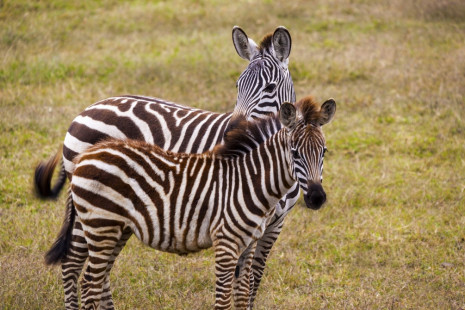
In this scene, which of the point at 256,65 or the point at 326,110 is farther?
the point at 256,65

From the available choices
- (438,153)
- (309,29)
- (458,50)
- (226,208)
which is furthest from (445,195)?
(309,29)

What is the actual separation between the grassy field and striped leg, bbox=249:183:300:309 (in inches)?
10.1

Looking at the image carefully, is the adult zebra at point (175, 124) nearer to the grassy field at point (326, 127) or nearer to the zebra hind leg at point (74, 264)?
the zebra hind leg at point (74, 264)

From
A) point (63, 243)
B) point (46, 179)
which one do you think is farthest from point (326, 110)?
point (46, 179)

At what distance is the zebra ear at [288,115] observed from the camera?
4.96m

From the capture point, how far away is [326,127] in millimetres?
11391

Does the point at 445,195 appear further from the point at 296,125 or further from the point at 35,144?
the point at 35,144

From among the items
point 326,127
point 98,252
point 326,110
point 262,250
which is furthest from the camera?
point 326,127

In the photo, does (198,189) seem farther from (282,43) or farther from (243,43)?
(243,43)

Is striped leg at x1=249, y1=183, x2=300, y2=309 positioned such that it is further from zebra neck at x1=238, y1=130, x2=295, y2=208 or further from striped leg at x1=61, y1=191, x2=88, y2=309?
striped leg at x1=61, y1=191, x2=88, y2=309

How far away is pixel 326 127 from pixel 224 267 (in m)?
6.79

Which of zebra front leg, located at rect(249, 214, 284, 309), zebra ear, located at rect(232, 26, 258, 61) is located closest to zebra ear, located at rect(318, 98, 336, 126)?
zebra front leg, located at rect(249, 214, 284, 309)

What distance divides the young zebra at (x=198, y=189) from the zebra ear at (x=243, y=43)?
1.96 metres

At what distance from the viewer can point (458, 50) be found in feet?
45.9
